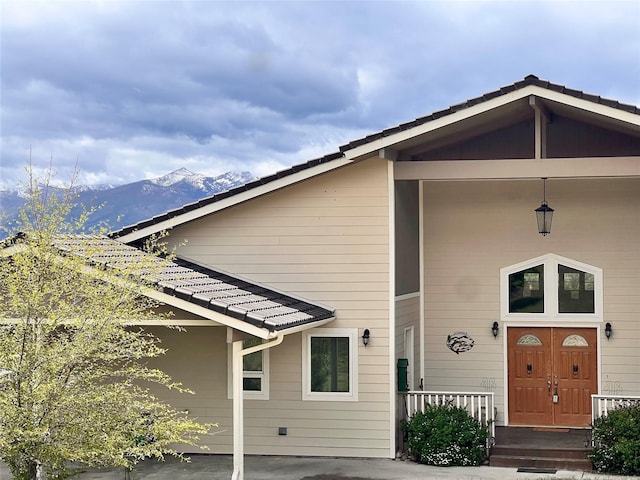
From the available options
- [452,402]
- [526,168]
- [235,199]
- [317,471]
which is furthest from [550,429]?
[235,199]

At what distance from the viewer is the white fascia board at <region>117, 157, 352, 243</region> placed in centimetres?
1305

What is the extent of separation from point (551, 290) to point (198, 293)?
6735mm

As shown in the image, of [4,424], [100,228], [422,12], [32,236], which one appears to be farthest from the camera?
[422,12]

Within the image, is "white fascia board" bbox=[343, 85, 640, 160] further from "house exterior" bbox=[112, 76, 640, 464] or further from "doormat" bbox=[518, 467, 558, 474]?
"doormat" bbox=[518, 467, 558, 474]

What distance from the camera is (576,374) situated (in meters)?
14.7

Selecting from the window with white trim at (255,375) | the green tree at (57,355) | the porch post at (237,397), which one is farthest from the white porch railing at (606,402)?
the green tree at (57,355)

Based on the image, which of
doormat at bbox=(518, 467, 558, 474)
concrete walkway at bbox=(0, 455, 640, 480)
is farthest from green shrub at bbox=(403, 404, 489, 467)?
doormat at bbox=(518, 467, 558, 474)

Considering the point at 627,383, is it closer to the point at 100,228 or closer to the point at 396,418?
the point at 396,418

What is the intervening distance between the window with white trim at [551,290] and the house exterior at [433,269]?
2cm

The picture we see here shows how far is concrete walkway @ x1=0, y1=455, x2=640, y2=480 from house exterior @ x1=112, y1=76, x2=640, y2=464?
17.3 inches

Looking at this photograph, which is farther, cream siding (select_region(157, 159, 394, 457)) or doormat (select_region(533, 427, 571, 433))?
doormat (select_region(533, 427, 571, 433))

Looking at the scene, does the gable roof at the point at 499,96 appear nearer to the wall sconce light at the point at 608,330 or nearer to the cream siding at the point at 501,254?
the cream siding at the point at 501,254

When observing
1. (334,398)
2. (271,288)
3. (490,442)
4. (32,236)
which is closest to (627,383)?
(490,442)

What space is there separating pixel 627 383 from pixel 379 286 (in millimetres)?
4646
